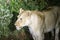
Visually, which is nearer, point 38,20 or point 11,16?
point 38,20

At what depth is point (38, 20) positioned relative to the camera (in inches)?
134

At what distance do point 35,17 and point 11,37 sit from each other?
2.41ft

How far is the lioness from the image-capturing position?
10.8 ft

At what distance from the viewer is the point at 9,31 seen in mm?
3875

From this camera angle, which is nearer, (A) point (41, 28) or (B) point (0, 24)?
(A) point (41, 28)

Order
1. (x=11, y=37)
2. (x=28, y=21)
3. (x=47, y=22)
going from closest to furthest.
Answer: (x=28, y=21) < (x=47, y=22) < (x=11, y=37)

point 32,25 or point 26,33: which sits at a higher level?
point 32,25

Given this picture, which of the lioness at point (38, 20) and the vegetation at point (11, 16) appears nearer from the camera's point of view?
the lioness at point (38, 20)

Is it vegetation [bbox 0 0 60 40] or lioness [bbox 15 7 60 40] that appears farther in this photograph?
vegetation [bbox 0 0 60 40]

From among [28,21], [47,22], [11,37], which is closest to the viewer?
[28,21]

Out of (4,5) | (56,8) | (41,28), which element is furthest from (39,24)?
(4,5)

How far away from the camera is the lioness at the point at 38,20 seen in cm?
330

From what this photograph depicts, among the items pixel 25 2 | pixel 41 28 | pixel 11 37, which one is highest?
pixel 25 2

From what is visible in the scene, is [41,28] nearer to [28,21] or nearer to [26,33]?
[28,21]
